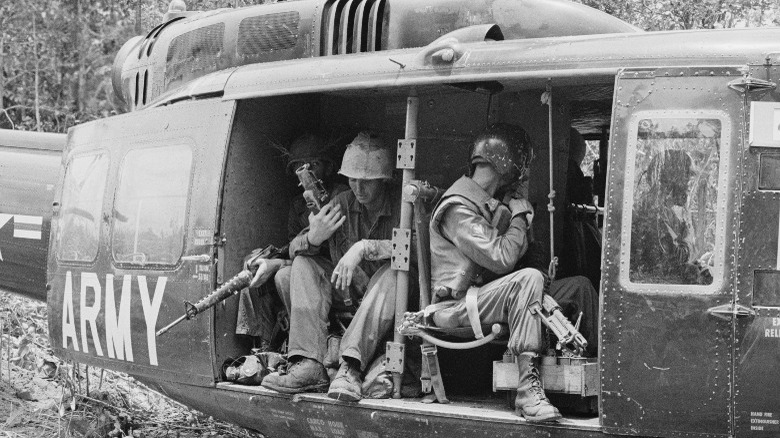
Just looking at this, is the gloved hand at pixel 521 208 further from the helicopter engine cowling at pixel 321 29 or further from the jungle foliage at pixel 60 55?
the jungle foliage at pixel 60 55

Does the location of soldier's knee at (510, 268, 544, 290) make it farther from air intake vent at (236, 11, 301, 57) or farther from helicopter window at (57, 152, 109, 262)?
helicopter window at (57, 152, 109, 262)

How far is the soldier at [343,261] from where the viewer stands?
20.4ft

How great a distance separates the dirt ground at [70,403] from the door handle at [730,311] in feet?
14.1

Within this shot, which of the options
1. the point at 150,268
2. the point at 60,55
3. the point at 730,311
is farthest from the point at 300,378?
the point at 60,55

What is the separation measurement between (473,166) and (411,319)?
91cm

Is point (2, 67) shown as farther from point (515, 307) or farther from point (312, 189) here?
point (515, 307)

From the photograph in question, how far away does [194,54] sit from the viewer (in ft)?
25.3

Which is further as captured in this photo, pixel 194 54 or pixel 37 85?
pixel 37 85

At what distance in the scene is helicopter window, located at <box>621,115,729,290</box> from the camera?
16.3 ft

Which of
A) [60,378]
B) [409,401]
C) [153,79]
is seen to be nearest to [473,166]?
[409,401]

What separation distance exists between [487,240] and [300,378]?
1401 millimetres

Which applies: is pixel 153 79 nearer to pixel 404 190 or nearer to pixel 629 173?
pixel 404 190

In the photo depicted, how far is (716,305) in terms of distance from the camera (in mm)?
4910

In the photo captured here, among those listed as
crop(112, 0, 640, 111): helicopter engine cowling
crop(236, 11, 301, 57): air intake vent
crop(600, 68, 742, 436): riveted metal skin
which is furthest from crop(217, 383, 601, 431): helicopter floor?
crop(236, 11, 301, 57): air intake vent
